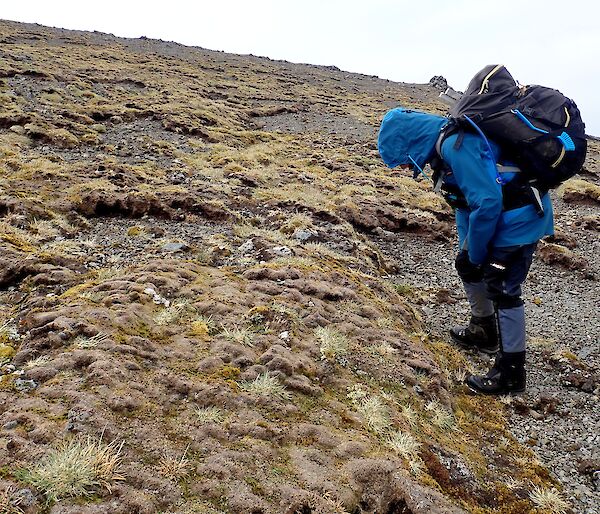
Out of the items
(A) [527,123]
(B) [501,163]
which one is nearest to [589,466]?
(B) [501,163]

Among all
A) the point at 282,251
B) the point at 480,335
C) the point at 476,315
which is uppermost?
the point at 282,251

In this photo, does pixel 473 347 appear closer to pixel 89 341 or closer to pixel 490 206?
pixel 490 206

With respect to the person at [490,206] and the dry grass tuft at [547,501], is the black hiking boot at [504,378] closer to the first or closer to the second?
the person at [490,206]

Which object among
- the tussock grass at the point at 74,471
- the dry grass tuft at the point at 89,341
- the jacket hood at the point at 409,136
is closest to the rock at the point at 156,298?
the dry grass tuft at the point at 89,341

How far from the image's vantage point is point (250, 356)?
5.92 meters

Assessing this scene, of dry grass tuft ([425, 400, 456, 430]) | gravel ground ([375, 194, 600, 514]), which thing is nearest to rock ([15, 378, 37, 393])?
dry grass tuft ([425, 400, 456, 430])

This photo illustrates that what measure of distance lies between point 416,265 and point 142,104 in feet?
77.8

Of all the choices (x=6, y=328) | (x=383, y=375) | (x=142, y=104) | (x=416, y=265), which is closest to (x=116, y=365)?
(x=6, y=328)

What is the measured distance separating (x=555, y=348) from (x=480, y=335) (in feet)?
5.22

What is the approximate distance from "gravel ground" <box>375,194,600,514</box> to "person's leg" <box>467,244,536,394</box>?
0.43 m

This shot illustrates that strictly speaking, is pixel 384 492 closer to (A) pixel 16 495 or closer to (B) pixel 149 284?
(A) pixel 16 495

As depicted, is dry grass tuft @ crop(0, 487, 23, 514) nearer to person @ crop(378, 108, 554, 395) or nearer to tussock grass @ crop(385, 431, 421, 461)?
tussock grass @ crop(385, 431, 421, 461)

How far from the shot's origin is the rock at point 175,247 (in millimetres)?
9723

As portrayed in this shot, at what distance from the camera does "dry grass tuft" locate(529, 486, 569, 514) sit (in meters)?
5.14
